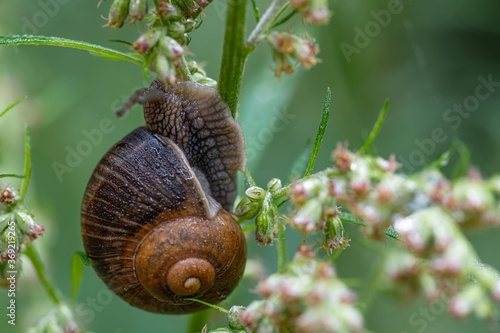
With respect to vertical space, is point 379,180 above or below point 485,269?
above

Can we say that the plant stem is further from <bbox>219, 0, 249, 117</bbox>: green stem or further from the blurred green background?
the blurred green background

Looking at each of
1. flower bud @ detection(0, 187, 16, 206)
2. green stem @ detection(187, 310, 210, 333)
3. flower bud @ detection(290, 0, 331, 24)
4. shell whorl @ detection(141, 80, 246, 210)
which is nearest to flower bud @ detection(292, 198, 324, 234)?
flower bud @ detection(290, 0, 331, 24)

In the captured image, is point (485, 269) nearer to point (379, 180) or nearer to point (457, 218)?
point (457, 218)

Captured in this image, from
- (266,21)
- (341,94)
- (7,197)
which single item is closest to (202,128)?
(266,21)

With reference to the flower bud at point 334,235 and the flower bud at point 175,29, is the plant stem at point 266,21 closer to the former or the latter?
the flower bud at point 175,29

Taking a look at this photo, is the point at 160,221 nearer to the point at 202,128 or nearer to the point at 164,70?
the point at 202,128

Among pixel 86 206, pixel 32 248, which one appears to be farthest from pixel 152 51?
pixel 32 248
